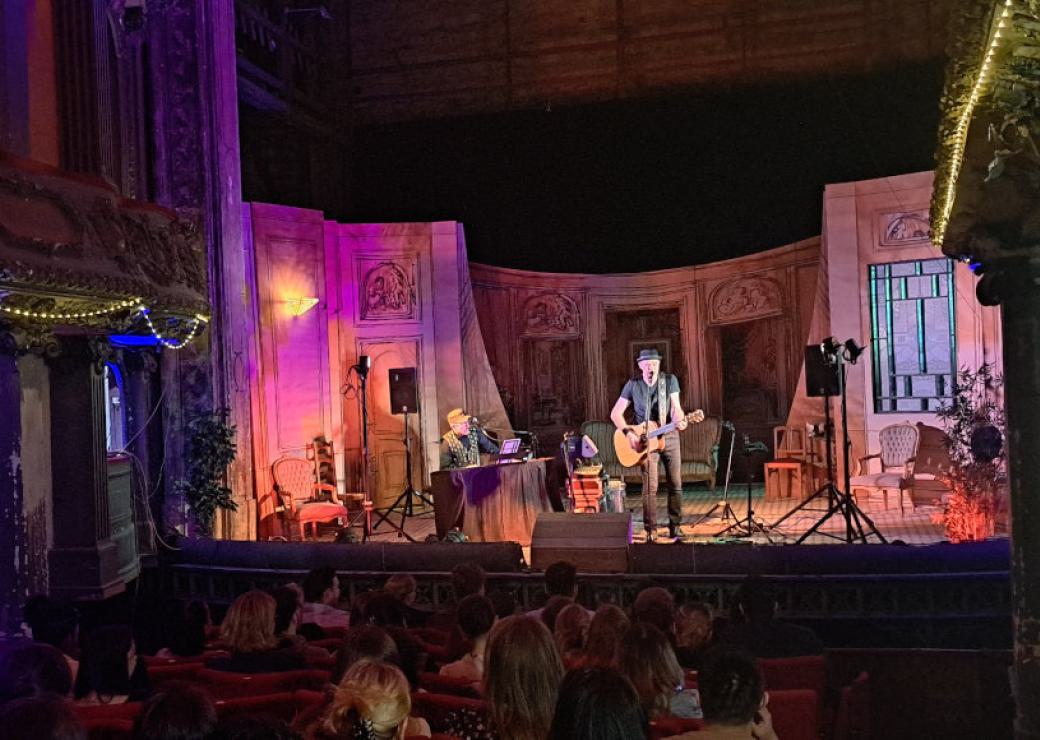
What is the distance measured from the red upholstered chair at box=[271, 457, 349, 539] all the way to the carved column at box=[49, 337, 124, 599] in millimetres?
2387

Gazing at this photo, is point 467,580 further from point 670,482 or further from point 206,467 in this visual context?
A: point 206,467

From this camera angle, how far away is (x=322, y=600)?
5594 millimetres

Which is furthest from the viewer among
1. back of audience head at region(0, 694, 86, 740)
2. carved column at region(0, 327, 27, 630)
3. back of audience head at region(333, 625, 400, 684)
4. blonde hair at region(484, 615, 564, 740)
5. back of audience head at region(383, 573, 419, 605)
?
carved column at region(0, 327, 27, 630)

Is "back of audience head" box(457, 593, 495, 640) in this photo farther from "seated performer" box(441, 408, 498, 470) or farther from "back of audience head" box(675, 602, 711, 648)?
"seated performer" box(441, 408, 498, 470)

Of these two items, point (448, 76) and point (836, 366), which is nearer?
point (836, 366)

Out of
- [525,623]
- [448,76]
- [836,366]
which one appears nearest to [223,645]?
[525,623]

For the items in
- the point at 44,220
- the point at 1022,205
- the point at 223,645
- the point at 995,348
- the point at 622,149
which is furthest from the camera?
the point at 622,149

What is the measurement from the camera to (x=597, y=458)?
1487 centimetres

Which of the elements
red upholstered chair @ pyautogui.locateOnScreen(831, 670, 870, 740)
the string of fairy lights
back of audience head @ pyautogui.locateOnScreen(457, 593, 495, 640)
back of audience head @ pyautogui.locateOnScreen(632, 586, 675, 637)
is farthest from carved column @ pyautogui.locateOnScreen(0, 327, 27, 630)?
red upholstered chair @ pyautogui.locateOnScreen(831, 670, 870, 740)

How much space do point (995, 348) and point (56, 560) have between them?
33.6 feet

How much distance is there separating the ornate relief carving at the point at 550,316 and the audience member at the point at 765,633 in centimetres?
1116

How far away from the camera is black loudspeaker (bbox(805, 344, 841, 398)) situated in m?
8.72

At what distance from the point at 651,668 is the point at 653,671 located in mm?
13

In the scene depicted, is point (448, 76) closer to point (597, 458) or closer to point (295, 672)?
point (597, 458)
